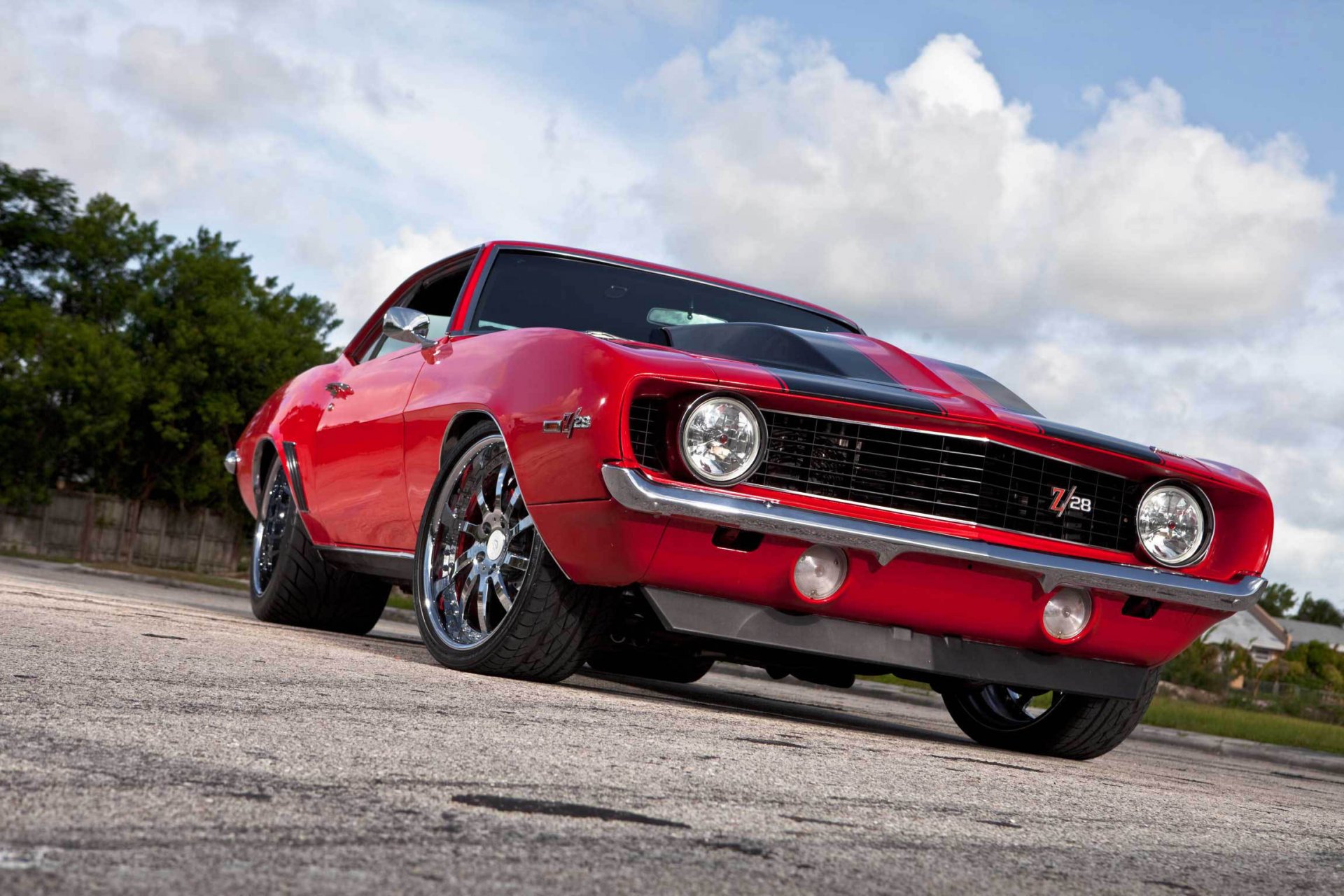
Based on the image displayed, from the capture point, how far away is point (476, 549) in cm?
445

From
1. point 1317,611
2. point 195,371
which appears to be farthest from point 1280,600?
point 195,371

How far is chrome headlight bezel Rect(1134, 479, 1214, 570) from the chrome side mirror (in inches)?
98.4

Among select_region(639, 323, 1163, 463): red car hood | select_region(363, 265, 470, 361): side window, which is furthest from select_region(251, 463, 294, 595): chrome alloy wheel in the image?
select_region(639, 323, 1163, 463): red car hood

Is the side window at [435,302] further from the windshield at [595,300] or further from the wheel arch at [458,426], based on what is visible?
the wheel arch at [458,426]

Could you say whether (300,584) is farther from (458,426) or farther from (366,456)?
(458,426)

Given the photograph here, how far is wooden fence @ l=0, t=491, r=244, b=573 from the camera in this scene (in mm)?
31891

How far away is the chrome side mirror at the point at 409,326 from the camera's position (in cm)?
508

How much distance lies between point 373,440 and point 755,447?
2.10 meters

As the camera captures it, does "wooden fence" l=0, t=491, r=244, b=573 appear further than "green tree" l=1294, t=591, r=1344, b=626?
No

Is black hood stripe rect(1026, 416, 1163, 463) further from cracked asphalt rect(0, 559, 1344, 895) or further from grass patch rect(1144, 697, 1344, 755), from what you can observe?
grass patch rect(1144, 697, 1344, 755)

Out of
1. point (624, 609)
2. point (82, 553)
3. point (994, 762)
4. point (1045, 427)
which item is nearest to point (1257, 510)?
point (1045, 427)

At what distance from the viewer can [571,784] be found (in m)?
2.30

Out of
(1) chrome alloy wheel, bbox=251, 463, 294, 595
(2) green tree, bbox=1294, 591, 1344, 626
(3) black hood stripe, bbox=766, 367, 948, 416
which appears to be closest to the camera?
(3) black hood stripe, bbox=766, 367, 948, 416

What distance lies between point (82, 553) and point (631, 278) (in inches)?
1183
